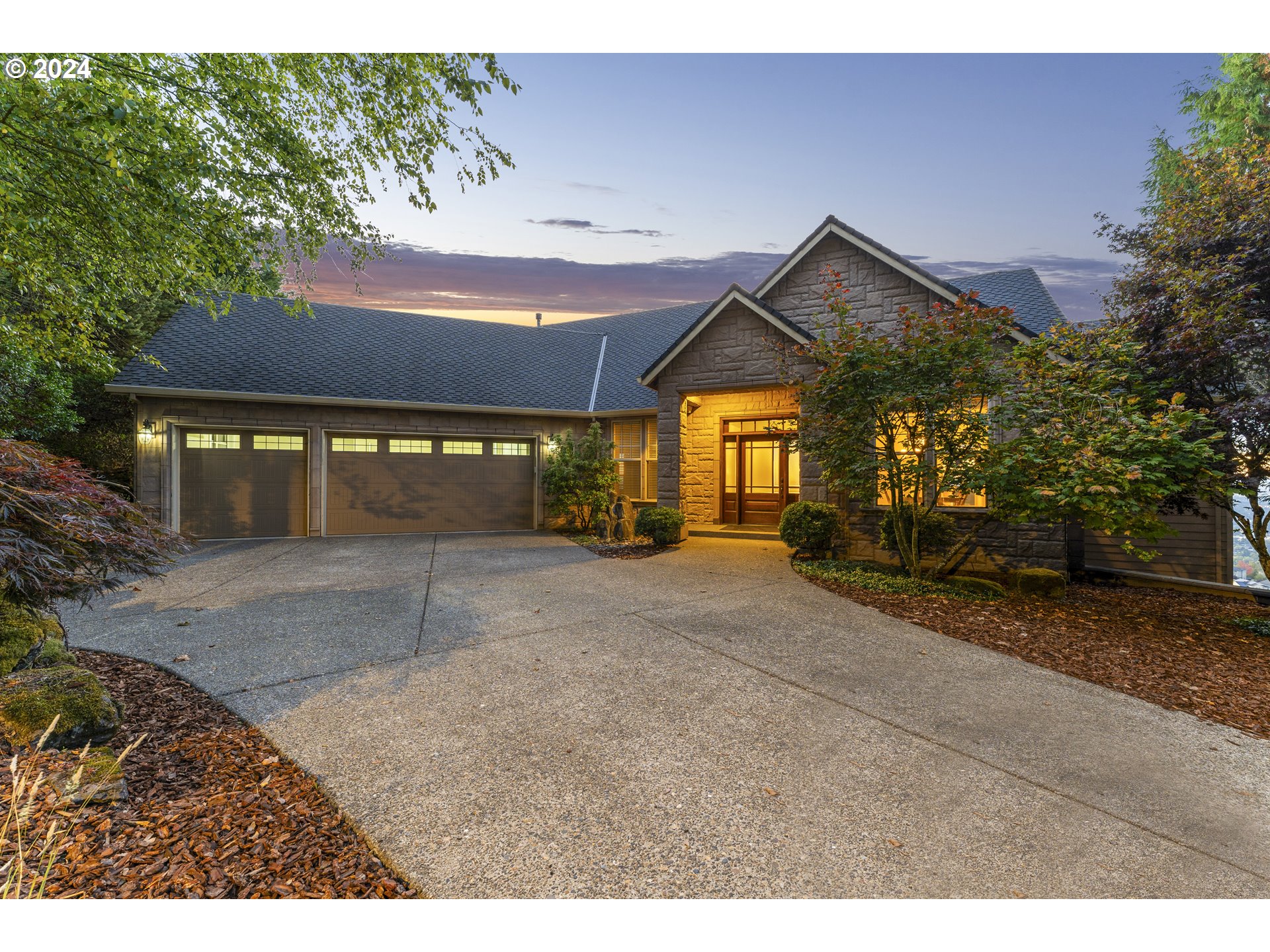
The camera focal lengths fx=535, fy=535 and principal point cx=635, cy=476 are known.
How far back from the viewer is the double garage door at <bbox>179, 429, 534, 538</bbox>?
11102 mm

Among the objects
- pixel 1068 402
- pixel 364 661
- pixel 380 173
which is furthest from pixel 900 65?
pixel 364 661

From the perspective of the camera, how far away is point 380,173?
606 cm

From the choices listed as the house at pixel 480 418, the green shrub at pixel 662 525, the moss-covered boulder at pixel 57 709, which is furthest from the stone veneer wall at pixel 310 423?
the moss-covered boulder at pixel 57 709

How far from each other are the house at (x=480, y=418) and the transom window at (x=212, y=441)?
38 millimetres

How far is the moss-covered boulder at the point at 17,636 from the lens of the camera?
3.38m

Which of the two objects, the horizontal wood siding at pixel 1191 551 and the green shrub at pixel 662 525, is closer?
the horizontal wood siding at pixel 1191 551

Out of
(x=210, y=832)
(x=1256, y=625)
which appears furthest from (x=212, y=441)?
(x=1256, y=625)

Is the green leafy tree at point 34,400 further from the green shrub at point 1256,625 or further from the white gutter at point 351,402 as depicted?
the green shrub at point 1256,625

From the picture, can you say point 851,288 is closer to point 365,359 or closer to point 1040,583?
point 1040,583

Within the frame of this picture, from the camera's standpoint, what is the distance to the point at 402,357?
537 inches

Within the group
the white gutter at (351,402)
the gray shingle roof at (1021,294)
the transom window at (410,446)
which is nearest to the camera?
the white gutter at (351,402)

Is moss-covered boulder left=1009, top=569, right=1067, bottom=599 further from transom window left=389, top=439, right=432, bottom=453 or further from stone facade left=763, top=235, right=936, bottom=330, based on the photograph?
transom window left=389, top=439, right=432, bottom=453

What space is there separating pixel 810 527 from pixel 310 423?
34.7 ft

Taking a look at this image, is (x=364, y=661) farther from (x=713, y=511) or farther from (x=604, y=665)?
(x=713, y=511)
